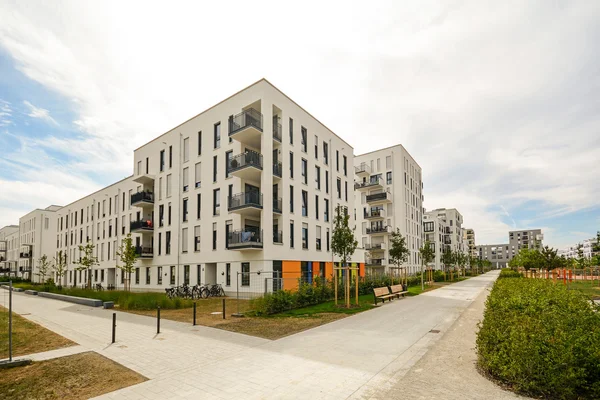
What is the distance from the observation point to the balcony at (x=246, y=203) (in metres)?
23.6

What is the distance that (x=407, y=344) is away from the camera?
904 cm

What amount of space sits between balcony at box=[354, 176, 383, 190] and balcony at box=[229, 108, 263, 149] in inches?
1045

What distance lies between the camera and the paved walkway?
19.5ft

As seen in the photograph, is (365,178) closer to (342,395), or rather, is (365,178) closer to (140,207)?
(140,207)

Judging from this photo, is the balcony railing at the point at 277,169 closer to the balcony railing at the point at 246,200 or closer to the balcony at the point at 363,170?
the balcony railing at the point at 246,200

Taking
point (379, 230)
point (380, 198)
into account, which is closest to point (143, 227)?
point (379, 230)

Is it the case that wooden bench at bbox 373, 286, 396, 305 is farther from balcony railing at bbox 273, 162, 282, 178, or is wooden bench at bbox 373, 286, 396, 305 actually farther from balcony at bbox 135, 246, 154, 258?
balcony at bbox 135, 246, 154, 258

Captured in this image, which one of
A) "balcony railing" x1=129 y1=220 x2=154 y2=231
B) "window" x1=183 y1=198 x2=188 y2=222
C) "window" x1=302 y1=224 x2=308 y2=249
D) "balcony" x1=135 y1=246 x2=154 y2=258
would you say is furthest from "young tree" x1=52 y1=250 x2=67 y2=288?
"window" x1=302 y1=224 x2=308 y2=249

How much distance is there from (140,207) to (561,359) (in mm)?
37485

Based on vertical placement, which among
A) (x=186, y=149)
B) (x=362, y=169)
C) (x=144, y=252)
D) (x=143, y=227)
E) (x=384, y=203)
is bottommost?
(x=144, y=252)

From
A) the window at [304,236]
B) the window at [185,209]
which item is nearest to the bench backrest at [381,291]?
the window at [304,236]

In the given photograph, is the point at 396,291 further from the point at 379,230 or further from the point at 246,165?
the point at 379,230

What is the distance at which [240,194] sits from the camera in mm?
24453

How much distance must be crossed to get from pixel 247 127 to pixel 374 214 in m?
29.2
